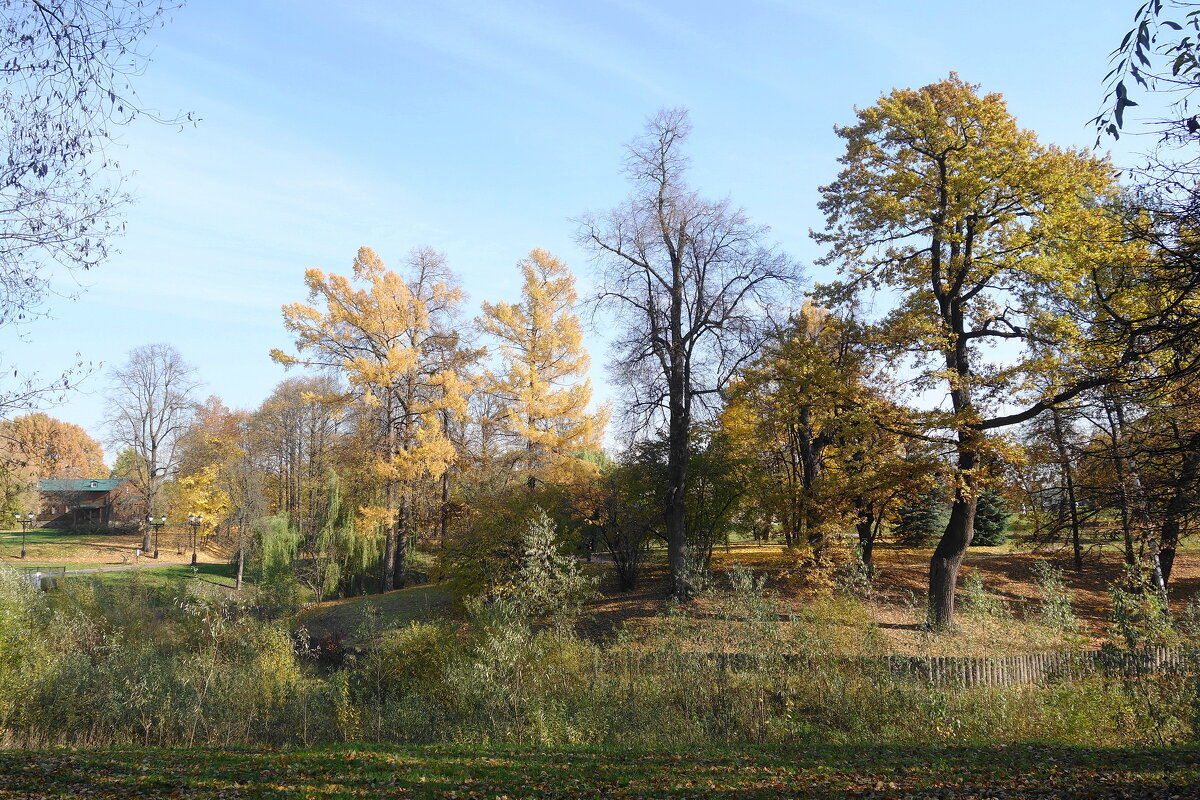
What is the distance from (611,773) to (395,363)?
19.6 meters

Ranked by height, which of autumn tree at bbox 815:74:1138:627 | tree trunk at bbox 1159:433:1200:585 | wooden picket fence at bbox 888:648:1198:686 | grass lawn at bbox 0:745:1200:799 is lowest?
grass lawn at bbox 0:745:1200:799

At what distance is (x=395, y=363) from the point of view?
24891 mm

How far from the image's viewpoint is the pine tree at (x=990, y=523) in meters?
28.8

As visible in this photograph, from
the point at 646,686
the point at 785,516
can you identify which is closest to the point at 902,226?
the point at 785,516

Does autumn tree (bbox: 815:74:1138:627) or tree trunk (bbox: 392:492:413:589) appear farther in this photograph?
tree trunk (bbox: 392:492:413:589)

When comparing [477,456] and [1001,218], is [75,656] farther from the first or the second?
[1001,218]

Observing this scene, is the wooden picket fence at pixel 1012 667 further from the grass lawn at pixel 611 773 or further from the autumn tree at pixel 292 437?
the autumn tree at pixel 292 437

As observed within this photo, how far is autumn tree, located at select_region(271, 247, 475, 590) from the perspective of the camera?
24328mm

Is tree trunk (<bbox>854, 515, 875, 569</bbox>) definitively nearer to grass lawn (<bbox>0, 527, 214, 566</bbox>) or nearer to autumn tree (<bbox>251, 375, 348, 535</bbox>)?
autumn tree (<bbox>251, 375, 348, 535</bbox>)

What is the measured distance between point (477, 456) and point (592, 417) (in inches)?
186

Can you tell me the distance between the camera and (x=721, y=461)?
2009 cm

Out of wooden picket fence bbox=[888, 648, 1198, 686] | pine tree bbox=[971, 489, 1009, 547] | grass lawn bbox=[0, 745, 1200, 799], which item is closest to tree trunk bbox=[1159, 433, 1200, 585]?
wooden picket fence bbox=[888, 648, 1198, 686]

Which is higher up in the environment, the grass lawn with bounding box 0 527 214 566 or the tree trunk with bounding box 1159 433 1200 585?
the tree trunk with bounding box 1159 433 1200 585

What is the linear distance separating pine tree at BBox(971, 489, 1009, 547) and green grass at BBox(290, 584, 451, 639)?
20871 mm
